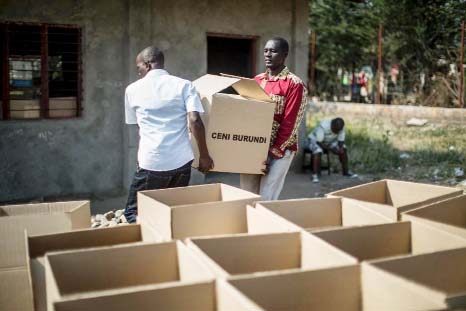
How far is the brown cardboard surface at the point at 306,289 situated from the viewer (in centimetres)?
187

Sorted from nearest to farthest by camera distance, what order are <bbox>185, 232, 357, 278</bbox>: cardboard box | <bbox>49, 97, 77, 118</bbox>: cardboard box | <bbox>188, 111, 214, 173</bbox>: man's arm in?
<bbox>185, 232, 357, 278</bbox>: cardboard box < <bbox>188, 111, 214, 173</bbox>: man's arm < <bbox>49, 97, 77, 118</bbox>: cardboard box

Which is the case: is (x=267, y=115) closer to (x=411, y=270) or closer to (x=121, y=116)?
(x=411, y=270)

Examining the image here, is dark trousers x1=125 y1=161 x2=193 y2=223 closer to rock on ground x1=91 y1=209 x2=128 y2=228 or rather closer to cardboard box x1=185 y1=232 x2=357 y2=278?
cardboard box x1=185 y1=232 x2=357 y2=278

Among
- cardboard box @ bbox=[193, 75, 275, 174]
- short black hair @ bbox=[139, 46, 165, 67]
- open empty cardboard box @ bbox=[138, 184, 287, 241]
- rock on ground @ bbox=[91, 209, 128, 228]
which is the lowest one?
rock on ground @ bbox=[91, 209, 128, 228]

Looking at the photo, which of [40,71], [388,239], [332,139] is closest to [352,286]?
[388,239]

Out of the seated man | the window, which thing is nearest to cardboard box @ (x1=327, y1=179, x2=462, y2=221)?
the window

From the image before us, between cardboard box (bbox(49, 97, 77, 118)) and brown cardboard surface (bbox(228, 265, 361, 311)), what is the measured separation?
572 centimetres

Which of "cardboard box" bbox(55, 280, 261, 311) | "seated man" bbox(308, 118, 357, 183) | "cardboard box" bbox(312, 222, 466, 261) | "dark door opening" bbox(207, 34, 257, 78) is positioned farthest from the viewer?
"dark door opening" bbox(207, 34, 257, 78)

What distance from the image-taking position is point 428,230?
8.04 feet

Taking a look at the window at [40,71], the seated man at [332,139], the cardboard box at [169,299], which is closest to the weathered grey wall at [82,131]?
the window at [40,71]

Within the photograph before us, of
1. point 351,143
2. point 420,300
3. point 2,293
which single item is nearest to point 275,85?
point 2,293

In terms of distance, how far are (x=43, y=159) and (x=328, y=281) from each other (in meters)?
5.67

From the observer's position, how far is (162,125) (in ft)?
12.6

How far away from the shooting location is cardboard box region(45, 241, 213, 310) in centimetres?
210
